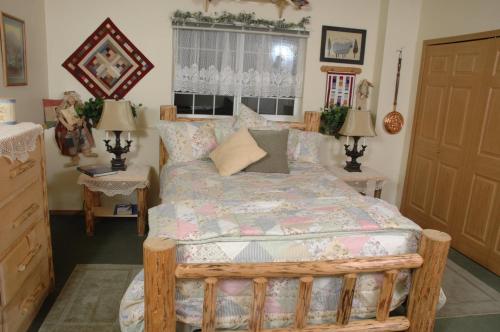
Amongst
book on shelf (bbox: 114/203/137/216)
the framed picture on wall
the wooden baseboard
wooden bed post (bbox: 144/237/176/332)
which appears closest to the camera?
wooden bed post (bbox: 144/237/176/332)

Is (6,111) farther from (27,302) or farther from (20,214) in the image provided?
(27,302)

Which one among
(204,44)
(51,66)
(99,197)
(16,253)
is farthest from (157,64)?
(16,253)

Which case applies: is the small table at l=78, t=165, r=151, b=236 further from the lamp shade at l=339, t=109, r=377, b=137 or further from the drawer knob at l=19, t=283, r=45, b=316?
the lamp shade at l=339, t=109, r=377, b=137

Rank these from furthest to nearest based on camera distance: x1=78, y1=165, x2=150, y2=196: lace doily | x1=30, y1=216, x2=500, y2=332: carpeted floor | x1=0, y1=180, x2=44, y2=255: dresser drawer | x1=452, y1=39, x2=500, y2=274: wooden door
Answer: x1=78, y1=165, x2=150, y2=196: lace doily < x1=452, y1=39, x2=500, y2=274: wooden door < x1=30, y1=216, x2=500, y2=332: carpeted floor < x1=0, y1=180, x2=44, y2=255: dresser drawer

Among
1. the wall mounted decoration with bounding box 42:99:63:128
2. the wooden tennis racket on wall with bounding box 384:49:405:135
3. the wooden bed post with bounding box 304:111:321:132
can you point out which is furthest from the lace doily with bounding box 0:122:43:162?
the wooden tennis racket on wall with bounding box 384:49:405:135

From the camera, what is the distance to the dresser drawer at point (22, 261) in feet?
5.93

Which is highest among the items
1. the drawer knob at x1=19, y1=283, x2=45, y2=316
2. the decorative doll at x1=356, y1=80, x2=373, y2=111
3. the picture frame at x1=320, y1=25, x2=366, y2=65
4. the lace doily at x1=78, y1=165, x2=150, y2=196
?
the picture frame at x1=320, y1=25, x2=366, y2=65

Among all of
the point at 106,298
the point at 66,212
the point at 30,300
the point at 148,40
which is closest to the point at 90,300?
the point at 106,298

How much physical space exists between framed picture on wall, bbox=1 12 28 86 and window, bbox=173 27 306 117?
4.04 ft

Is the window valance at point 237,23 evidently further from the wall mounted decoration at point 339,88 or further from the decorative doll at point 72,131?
the decorative doll at point 72,131

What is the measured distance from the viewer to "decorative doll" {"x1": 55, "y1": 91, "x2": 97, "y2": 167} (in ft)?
11.1

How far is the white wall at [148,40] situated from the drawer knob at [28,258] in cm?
157

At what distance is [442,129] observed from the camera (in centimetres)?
351

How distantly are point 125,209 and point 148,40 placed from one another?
1.55 meters
